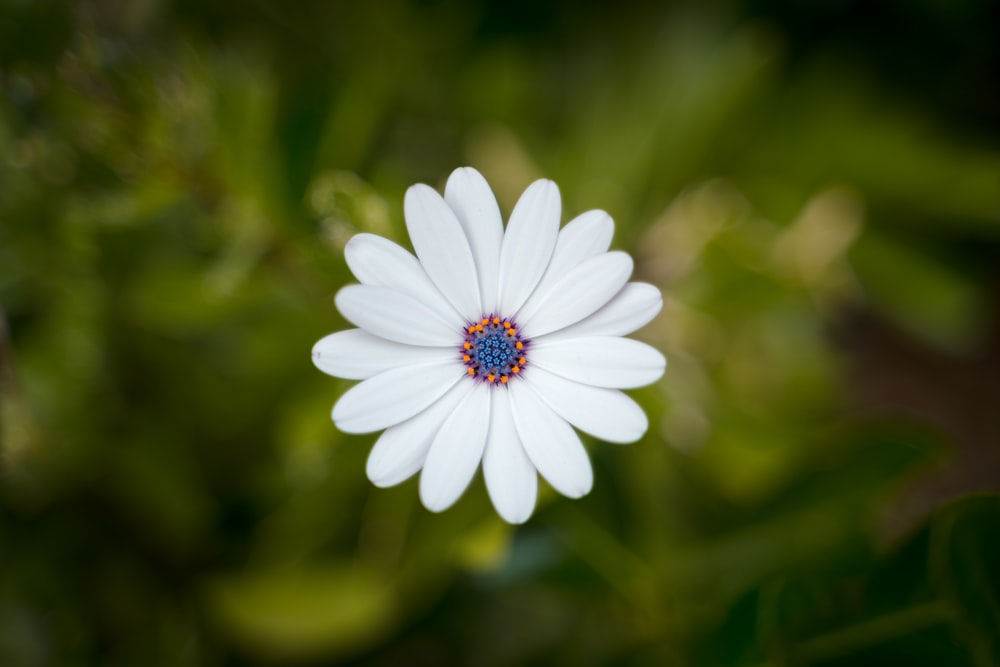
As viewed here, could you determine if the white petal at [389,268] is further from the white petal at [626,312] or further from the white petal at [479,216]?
the white petal at [626,312]

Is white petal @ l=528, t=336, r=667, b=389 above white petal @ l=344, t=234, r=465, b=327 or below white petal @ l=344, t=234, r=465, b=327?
below

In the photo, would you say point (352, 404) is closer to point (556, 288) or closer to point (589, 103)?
point (556, 288)

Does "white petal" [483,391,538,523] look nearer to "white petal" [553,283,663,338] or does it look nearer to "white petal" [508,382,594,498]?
"white petal" [508,382,594,498]

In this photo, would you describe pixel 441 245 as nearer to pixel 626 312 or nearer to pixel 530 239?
pixel 530 239

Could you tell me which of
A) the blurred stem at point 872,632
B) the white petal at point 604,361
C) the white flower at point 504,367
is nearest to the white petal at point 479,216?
the white flower at point 504,367

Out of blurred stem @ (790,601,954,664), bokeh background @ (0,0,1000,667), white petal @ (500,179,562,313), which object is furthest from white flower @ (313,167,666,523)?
blurred stem @ (790,601,954,664)

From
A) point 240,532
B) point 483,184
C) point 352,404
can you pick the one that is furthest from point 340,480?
point 483,184
